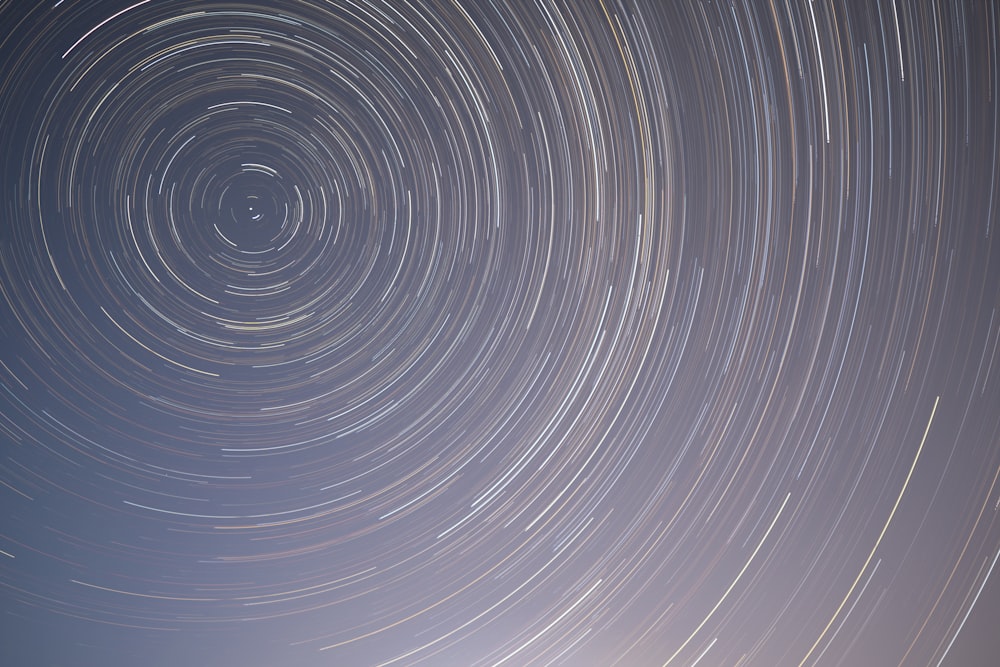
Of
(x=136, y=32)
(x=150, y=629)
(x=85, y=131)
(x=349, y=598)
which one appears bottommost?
(x=150, y=629)

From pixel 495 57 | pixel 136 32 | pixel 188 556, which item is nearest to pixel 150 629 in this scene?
pixel 188 556

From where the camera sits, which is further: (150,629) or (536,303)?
(150,629)

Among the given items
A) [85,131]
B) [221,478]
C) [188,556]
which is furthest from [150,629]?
[85,131]

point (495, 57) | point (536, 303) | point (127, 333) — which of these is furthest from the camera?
point (127, 333)

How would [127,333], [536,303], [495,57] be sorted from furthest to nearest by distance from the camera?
[127,333], [536,303], [495,57]

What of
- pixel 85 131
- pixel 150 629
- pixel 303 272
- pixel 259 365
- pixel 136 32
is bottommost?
pixel 150 629

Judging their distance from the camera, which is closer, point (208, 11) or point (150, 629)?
point (208, 11)

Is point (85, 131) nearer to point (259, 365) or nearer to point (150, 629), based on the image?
point (259, 365)

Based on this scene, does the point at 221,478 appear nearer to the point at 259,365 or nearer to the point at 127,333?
the point at 259,365

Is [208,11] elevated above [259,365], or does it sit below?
above
